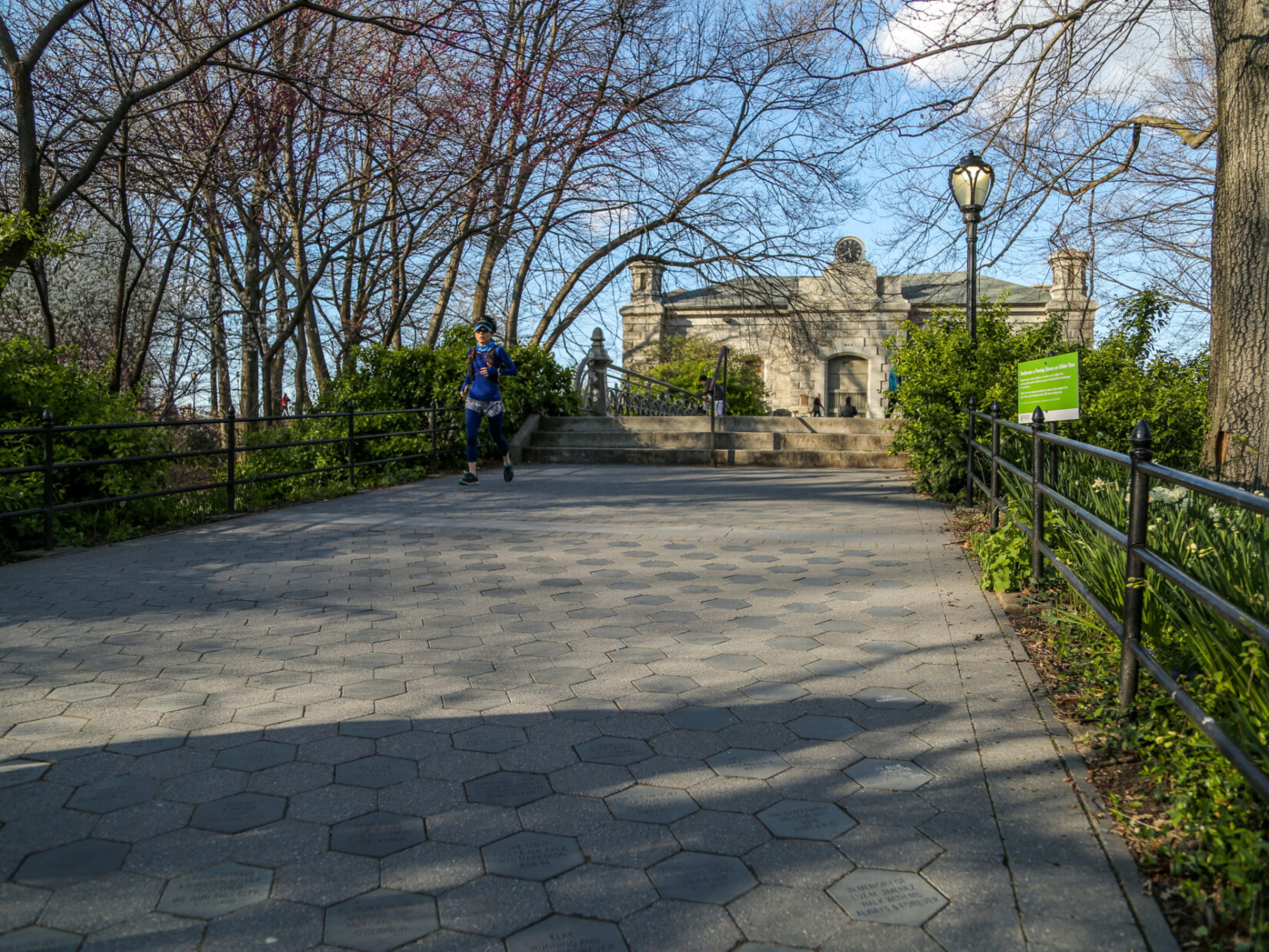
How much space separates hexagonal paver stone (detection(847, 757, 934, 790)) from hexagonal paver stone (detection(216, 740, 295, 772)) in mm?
2028

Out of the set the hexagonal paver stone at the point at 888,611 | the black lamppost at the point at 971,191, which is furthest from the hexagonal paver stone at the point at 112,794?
the black lamppost at the point at 971,191

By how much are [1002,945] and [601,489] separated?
990 centimetres

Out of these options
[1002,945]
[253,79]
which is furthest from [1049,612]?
[253,79]

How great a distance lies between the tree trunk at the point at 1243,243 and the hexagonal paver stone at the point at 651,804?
6327 millimetres

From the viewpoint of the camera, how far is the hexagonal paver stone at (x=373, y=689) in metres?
4.03

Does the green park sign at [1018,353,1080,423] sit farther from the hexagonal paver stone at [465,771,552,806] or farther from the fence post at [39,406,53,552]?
the fence post at [39,406,53,552]

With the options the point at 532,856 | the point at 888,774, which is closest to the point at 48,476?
the point at 532,856

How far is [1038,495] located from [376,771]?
3969mm

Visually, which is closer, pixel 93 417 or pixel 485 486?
pixel 93 417

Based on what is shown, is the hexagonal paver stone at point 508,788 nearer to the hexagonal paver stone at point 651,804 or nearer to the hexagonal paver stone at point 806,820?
the hexagonal paver stone at point 651,804

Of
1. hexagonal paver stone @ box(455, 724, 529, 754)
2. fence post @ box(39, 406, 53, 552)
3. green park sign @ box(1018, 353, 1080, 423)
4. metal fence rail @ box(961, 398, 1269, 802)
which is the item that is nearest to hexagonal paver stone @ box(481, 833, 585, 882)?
hexagonal paver stone @ box(455, 724, 529, 754)

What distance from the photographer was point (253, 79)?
1302 cm

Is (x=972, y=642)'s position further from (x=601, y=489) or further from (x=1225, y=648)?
(x=601, y=489)

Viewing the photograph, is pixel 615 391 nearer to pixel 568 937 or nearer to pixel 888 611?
pixel 888 611
